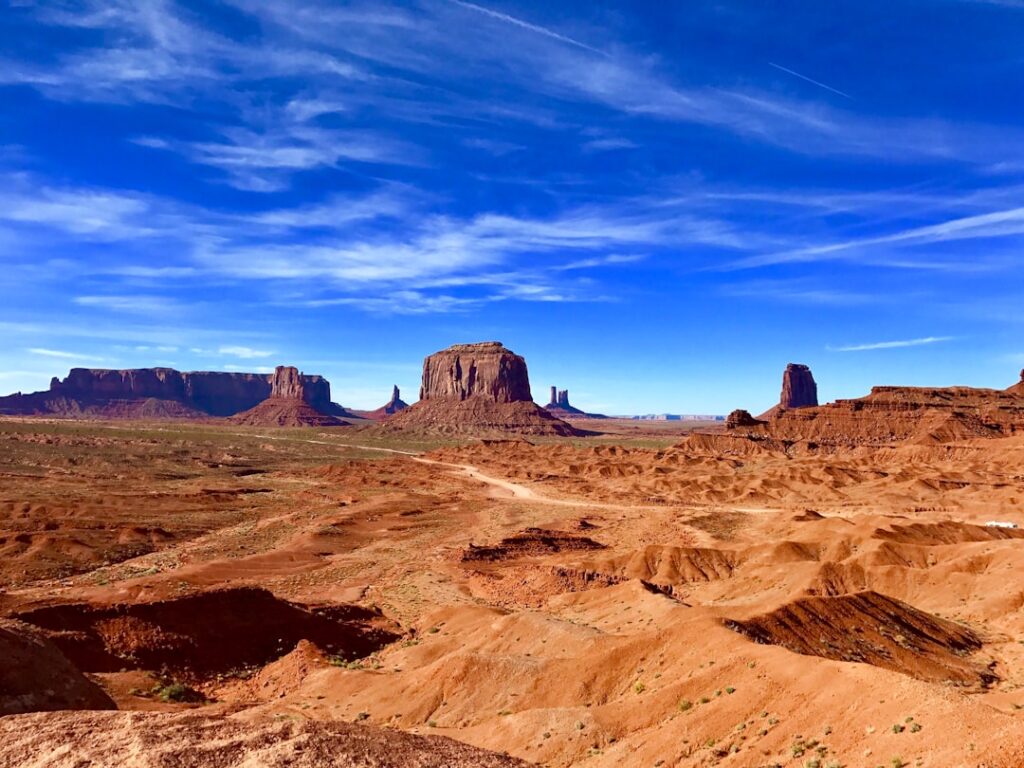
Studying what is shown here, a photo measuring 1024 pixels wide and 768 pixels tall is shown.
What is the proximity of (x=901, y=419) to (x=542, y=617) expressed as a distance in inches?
5423

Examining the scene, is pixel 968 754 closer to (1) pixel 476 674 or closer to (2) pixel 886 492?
(1) pixel 476 674

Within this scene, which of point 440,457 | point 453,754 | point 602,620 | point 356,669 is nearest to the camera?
point 453,754

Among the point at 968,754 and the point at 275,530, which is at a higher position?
the point at 968,754

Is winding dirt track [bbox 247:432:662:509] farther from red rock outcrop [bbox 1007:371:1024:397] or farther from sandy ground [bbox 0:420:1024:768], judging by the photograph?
red rock outcrop [bbox 1007:371:1024:397]

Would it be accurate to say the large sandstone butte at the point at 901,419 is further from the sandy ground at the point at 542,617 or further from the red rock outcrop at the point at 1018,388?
the sandy ground at the point at 542,617

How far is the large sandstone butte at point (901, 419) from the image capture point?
132750mm

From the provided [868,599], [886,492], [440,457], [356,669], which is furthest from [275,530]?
[440,457]

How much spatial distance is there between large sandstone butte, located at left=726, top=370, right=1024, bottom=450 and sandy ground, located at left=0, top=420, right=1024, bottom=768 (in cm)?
4536

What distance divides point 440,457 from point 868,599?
122809 millimetres

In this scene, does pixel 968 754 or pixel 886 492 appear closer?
pixel 968 754

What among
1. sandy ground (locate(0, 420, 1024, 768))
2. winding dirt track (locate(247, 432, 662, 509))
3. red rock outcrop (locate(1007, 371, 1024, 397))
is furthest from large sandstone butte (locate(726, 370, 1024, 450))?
winding dirt track (locate(247, 432, 662, 509))

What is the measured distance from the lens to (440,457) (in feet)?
493

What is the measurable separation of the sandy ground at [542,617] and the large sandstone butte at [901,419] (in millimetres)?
45356

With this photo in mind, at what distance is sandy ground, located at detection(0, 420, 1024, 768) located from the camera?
17.8 m
